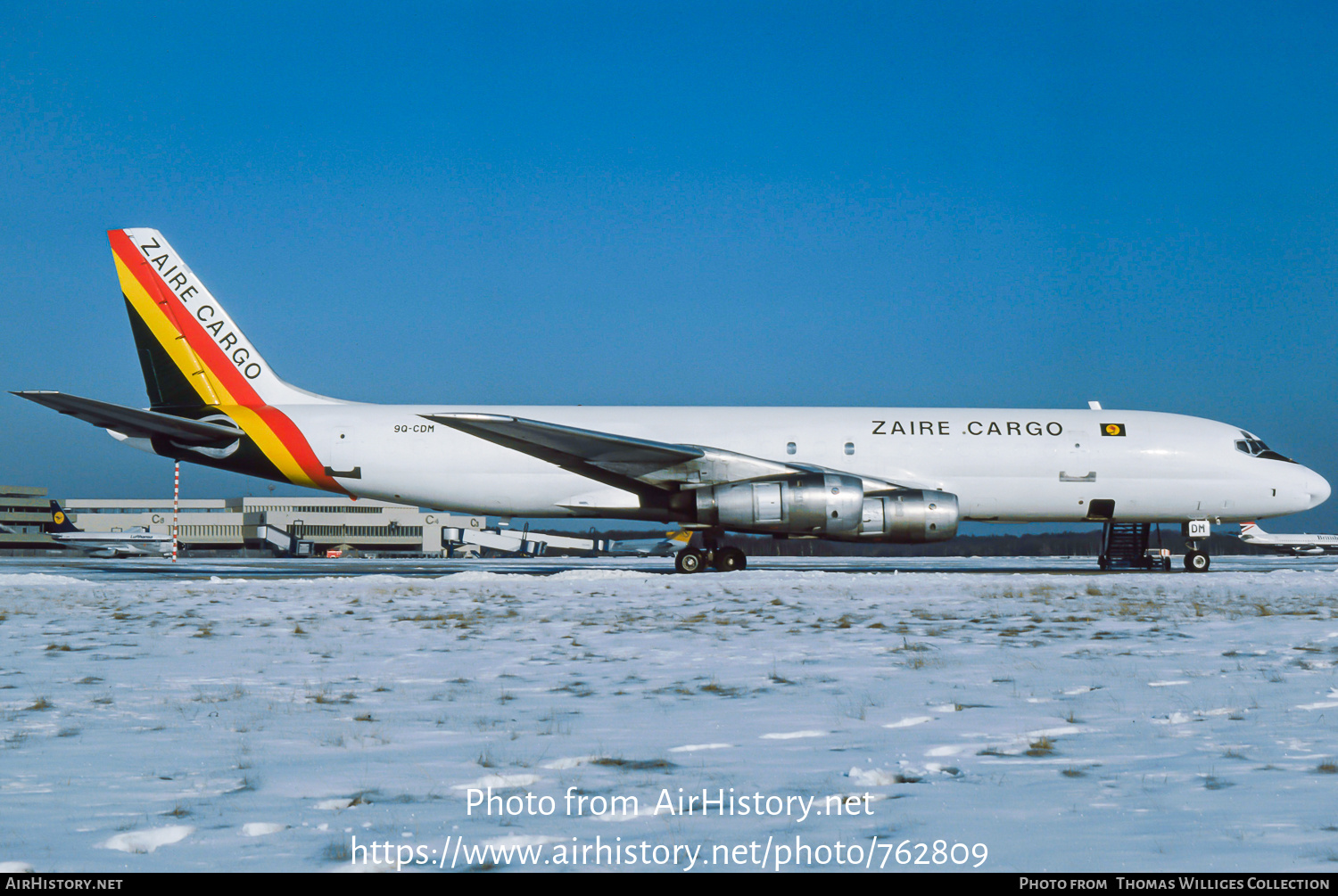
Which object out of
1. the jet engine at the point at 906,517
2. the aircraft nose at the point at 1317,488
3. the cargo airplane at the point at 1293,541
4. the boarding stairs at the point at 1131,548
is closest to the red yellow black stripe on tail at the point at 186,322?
the jet engine at the point at 906,517

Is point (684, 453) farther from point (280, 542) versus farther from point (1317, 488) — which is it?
point (280, 542)

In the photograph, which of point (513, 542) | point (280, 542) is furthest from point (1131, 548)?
point (280, 542)

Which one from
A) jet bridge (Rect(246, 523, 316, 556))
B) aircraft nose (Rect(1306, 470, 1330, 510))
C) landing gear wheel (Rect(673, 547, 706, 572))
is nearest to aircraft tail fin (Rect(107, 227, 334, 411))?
landing gear wheel (Rect(673, 547, 706, 572))

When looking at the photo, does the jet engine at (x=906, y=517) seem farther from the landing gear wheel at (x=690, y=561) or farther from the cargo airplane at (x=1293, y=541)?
the cargo airplane at (x=1293, y=541)
